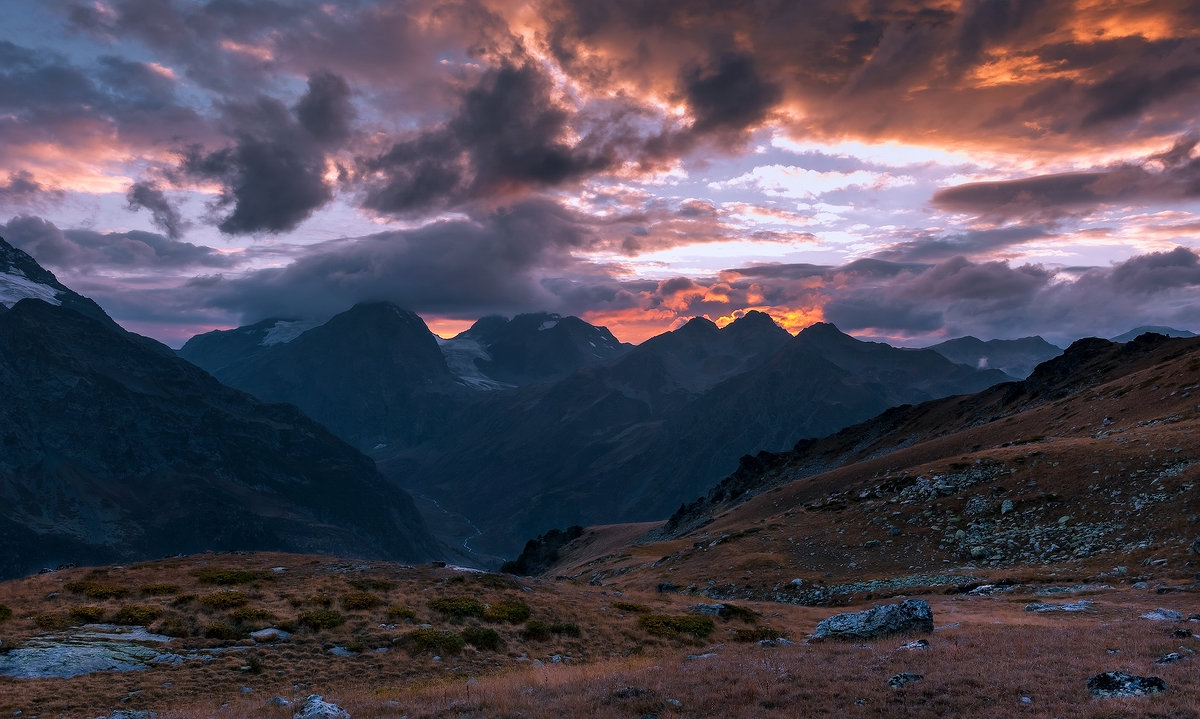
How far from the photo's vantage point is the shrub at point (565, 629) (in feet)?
113

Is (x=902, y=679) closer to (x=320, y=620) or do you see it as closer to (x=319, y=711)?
(x=319, y=711)

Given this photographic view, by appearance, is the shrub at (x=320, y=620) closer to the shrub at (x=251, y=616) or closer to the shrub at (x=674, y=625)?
the shrub at (x=251, y=616)

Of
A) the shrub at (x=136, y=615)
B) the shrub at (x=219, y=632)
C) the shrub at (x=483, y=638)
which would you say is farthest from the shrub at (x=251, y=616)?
the shrub at (x=483, y=638)

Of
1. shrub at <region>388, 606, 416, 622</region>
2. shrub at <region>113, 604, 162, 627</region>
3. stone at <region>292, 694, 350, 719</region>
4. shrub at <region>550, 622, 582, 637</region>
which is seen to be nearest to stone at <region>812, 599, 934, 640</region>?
shrub at <region>550, 622, 582, 637</region>

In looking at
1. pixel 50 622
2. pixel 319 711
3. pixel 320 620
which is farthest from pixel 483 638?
pixel 50 622

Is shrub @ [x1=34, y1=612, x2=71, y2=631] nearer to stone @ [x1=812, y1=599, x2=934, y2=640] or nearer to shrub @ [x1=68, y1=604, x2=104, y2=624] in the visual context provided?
shrub @ [x1=68, y1=604, x2=104, y2=624]

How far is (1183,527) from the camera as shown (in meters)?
45.2

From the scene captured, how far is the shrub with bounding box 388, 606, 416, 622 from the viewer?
33.8 meters

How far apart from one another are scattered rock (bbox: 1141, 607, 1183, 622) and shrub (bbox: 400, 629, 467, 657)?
30.8 metres

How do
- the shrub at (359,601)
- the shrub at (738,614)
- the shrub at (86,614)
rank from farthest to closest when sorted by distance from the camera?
the shrub at (738,614) < the shrub at (359,601) < the shrub at (86,614)

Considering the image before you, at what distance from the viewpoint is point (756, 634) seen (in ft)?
117

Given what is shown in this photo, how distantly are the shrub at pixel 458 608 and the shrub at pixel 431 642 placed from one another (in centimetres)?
364

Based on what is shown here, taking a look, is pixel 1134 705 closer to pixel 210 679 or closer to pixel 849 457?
pixel 210 679

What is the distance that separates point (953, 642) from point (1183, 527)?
3139 centimetres
